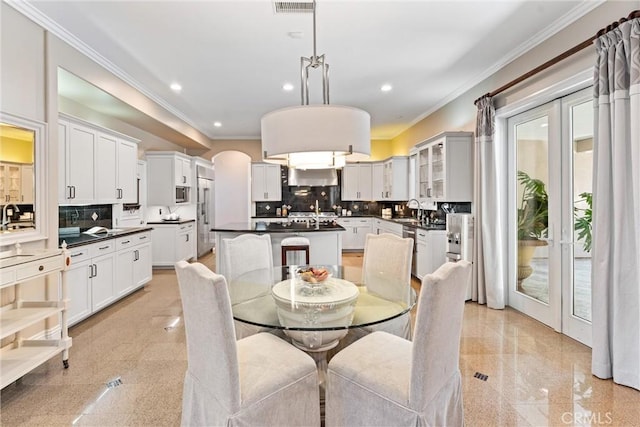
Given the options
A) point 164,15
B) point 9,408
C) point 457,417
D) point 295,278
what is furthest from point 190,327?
point 164,15

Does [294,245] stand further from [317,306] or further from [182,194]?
[182,194]

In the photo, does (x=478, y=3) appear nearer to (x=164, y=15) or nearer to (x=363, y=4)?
(x=363, y=4)

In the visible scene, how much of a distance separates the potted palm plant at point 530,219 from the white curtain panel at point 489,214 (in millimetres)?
209

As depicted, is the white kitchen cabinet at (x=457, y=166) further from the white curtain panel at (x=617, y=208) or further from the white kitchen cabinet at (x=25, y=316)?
the white kitchen cabinet at (x=25, y=316)

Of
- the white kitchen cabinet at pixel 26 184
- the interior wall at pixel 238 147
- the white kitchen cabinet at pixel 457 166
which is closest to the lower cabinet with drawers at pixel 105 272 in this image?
the white kitchen cabinet at pixel 26 184

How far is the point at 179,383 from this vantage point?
244 cm

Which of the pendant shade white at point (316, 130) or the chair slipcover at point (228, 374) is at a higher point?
the pendant shade white at point (316, 130)

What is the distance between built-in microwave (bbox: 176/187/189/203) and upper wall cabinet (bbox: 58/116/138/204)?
5.29 feet

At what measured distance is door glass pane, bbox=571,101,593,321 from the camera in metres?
3.02

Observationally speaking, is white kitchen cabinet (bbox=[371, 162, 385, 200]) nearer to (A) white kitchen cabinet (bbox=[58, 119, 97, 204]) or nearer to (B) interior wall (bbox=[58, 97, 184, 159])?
(B) interior wall (bbox=[58, 97, 184, 159])

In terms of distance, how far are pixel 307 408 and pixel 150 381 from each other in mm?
1419

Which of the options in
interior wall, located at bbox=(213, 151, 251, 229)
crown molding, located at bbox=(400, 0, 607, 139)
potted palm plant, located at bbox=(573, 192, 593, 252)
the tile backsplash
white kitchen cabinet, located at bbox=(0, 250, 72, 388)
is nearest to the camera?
white kitchen cabinet, located at bbox=(0, 250, 72, 388)

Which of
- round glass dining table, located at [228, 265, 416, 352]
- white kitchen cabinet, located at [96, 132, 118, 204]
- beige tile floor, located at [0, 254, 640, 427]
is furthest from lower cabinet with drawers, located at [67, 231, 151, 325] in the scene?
round glass dining table, located at [228, 265, 416, 352]

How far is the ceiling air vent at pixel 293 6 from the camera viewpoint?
2.71m
